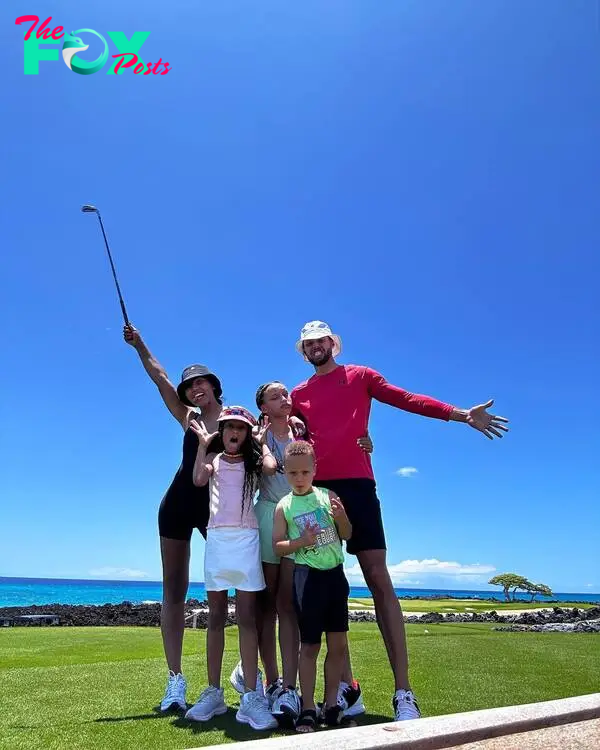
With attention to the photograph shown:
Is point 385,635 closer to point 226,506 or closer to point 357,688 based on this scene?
point 357,688

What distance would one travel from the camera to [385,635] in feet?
12.4

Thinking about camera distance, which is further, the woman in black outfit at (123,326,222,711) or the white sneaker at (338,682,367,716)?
the woman in black outfit at (123,326,222,711)

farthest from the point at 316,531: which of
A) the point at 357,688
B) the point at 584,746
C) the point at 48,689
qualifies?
the point at 48,689

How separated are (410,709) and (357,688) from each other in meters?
0.52

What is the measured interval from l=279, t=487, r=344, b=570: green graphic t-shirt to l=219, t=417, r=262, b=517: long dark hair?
0.31m

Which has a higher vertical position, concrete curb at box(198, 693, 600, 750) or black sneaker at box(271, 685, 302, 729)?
concrete curb at box(198, 693, 600, 750)

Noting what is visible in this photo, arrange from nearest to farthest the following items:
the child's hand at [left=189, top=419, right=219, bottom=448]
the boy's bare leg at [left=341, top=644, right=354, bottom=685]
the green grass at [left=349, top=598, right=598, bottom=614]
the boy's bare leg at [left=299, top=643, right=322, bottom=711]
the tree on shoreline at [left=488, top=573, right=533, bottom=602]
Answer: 1. the boy's bare leg at [left=299, top=643, right=322, bottom=711]
2. the boy's bare leg at [left=341, top=644, right=354, bottom=685]
3. the child's hand at [left=189, top=419, right=219, bottom=448]
4. the green grass at [left=349, top=598, right=598, bottom=614]
5. the tree on shoreline at [left=488, top=573, right=533, bottom=602]

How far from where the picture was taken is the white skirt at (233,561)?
3.63 m

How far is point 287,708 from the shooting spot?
3338mm

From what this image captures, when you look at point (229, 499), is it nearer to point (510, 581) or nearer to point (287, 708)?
point (287, 708)

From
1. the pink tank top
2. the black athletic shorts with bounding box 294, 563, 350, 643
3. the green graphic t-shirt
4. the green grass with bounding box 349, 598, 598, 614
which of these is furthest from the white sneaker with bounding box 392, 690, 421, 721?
the green grass with bounding box 349, 598, 598, 614

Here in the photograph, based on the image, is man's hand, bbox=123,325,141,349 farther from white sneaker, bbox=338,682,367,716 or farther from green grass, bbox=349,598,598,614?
green grass, bbox=349,598,598,614

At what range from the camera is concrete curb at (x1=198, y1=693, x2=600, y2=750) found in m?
2.09

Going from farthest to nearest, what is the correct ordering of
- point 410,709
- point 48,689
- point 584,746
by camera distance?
point 48,689
point 410,709
point 584,746
